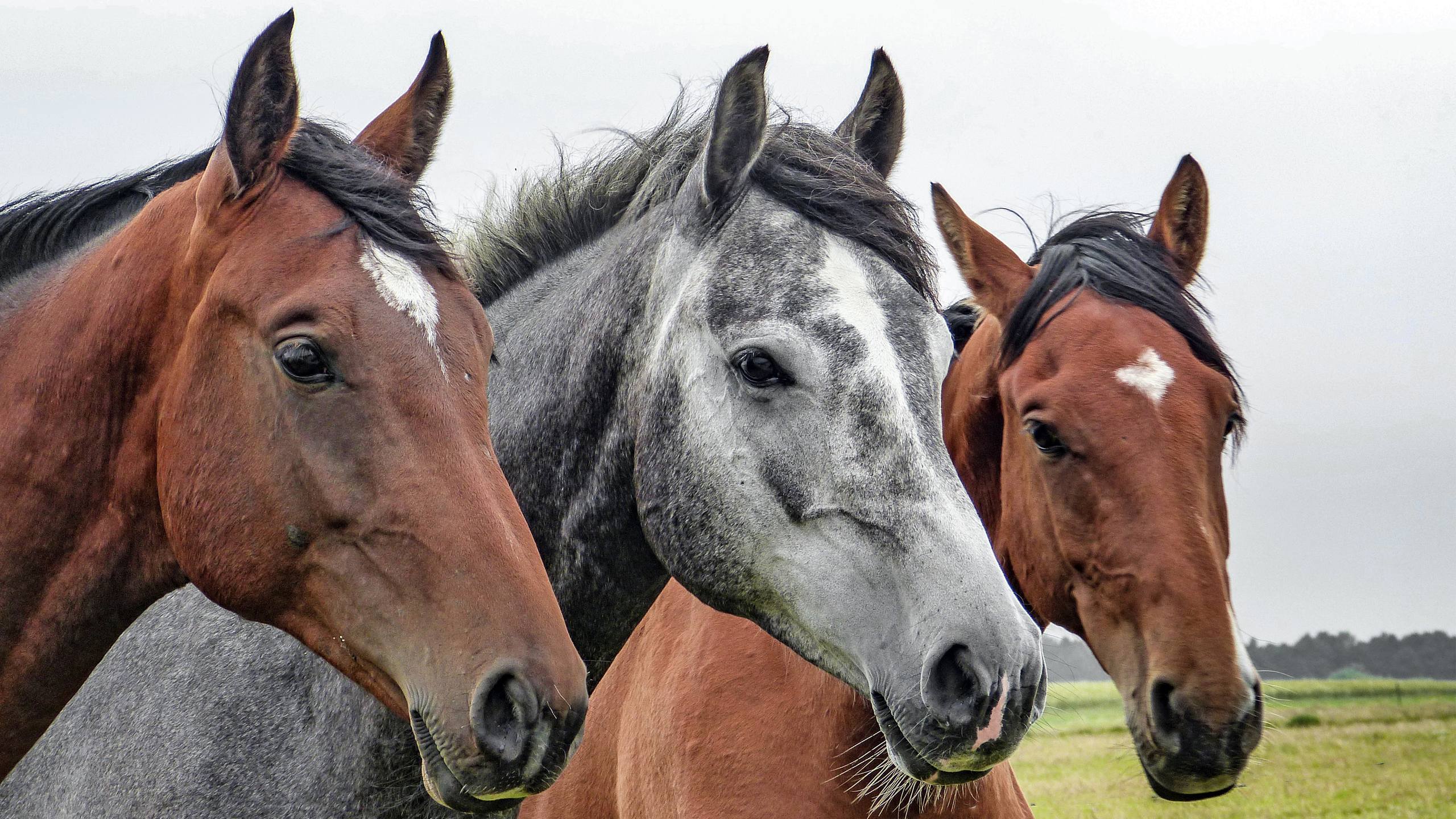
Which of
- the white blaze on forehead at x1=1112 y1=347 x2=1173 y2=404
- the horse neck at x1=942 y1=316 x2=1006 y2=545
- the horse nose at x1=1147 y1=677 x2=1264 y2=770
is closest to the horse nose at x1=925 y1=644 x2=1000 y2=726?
the horse nose at x1=1147 y1=677 x2=1264 y2=770

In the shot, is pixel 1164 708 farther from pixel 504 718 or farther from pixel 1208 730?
pixel 504 718

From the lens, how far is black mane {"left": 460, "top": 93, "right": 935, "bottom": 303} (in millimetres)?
3482

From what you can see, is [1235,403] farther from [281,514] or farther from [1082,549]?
[281,514]

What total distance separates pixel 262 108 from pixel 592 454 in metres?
1.36

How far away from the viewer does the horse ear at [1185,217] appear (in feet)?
16.4

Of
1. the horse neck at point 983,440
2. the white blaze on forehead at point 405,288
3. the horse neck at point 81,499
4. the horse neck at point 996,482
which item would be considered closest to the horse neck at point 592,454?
the white blaze on forehead at point 405,288

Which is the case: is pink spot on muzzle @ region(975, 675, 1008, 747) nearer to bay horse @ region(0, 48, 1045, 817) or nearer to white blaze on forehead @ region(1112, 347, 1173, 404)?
bay horse @ region(0, 48, 1045, 817)

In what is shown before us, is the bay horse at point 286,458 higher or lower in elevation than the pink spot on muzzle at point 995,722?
higher

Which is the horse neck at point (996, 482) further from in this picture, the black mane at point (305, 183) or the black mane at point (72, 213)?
the black mane at point (72, 213)

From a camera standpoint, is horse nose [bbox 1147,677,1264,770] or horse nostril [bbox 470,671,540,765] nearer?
horse nostril [bbox 470,671,540,765]

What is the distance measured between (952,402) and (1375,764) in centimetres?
1100

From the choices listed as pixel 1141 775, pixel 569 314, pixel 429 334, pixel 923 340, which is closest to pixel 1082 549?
pixel 1141 775

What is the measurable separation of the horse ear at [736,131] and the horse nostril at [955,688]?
1.59 meters

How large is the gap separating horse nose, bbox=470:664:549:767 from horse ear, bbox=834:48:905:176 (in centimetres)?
256
